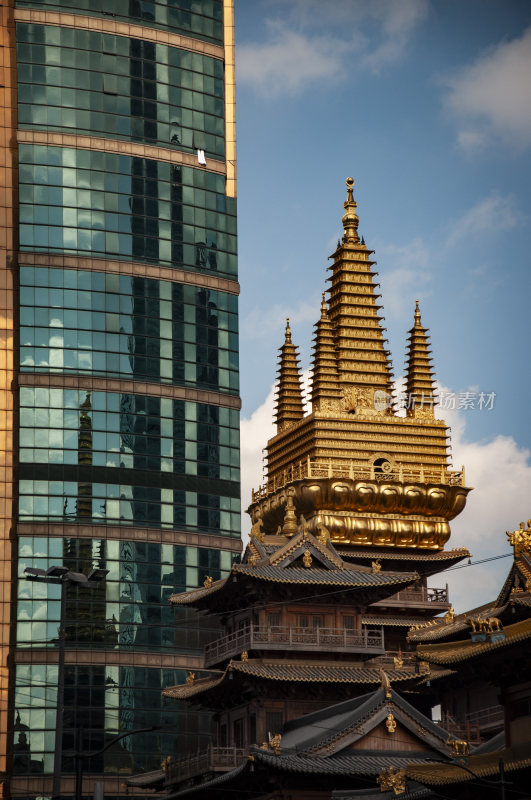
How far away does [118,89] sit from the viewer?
497 feet

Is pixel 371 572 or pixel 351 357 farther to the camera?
pixel 351 357

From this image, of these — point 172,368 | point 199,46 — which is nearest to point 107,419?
point 172,368

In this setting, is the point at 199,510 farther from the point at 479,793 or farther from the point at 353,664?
the point at 479,793

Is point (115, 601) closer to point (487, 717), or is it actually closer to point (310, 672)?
point (487, 717)

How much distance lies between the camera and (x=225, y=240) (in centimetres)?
15250

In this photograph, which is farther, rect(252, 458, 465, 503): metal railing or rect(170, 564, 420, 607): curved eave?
rect(252, 458, 465, 503): metal railing

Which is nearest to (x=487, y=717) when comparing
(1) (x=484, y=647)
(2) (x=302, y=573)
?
(2) (x=302, y=573)

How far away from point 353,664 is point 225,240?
74.3 metres

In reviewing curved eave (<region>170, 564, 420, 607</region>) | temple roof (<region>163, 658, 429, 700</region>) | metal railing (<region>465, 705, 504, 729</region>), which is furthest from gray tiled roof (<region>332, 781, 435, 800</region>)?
metal railing (<region>465, 705, 504, 729</region>)

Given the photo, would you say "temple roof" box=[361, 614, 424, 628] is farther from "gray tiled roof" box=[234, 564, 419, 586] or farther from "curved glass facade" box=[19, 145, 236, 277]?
"curved glass facade" box=[19, 145, 236, 277]

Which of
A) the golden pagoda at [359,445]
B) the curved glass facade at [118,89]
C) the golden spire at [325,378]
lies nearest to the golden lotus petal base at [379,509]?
the golden pagoda at [359,445]

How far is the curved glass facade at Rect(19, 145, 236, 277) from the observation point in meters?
146

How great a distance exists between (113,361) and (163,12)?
119ft

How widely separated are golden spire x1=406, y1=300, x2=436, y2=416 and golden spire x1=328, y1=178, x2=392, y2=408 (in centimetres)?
291
